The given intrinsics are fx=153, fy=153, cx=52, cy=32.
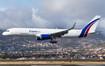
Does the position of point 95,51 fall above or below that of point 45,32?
below

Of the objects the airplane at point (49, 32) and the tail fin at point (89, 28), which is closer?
the airplane at point (49, 32)

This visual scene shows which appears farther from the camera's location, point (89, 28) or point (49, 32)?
point (89, 28)

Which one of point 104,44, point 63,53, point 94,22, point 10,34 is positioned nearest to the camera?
point 10,34

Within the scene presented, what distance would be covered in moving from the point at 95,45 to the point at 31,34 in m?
136

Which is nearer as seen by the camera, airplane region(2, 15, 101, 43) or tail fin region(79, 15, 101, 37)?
airplane region(2, 15, 101, 43)

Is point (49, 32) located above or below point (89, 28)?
below

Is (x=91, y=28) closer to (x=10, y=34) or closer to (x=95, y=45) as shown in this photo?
(x=10, y=34)

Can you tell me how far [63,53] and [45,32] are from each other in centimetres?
9211

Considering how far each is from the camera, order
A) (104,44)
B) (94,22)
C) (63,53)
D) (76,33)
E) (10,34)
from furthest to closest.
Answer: (104,44) < (63,53) < (94,22) < (76,33) < (10,34)

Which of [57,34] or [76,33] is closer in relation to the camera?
[57,34]

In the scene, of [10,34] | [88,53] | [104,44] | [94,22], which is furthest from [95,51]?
[10,34]

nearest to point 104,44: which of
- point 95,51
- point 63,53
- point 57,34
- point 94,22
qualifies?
point 95,51

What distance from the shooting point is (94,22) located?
193 feet

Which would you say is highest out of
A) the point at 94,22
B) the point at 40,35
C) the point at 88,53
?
the point at 94,22
